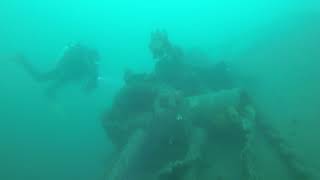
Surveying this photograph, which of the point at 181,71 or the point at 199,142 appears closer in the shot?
the point at 199,142

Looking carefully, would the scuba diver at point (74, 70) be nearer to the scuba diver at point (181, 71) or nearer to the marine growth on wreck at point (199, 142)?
the scuba diver at point (181, 71)

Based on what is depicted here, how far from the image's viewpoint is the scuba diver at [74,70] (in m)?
9.80

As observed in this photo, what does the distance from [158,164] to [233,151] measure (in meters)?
1.12

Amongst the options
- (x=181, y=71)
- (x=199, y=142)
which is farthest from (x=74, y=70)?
(x=199, y=142)

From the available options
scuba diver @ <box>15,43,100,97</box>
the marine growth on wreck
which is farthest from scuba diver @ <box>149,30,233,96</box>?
scuba diver @ <box>15,43,100,97</box>

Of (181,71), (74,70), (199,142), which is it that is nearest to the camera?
(199,142)

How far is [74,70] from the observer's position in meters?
10.0

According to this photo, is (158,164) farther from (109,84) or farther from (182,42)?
(182,42)

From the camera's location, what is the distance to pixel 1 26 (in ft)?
45.4

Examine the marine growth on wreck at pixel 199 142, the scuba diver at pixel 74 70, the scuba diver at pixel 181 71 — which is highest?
the scuba diver at pixel 74 70

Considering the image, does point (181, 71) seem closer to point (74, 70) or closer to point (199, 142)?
Result: point (199, 142)

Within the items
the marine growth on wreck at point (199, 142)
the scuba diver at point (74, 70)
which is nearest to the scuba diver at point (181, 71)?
the marine growth on wreck at point (199, 142)

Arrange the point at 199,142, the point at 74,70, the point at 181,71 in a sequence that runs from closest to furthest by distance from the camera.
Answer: the point at 199,142, the point at 181,71, the point at 74,70

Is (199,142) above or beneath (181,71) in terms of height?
beneath
